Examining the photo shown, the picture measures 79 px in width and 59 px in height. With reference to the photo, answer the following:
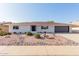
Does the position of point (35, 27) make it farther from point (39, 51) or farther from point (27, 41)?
point (39, 51)

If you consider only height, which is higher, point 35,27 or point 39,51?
point 35,27

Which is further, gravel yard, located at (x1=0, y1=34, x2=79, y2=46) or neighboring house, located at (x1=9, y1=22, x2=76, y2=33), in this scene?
neighboring house, located at (x1=9, y1=22, x2=76, y2=33)

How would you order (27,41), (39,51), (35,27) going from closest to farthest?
(39,51), (27,41), (35,27)

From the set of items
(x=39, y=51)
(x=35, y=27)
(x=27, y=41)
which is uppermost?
(x=35, y=27)

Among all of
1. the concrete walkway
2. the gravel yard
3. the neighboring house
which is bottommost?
the concrete walkway

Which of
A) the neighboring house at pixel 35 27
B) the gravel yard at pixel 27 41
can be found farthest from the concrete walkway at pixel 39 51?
the neighboring house at pixel 35 27

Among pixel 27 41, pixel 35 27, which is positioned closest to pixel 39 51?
pixel 27 41

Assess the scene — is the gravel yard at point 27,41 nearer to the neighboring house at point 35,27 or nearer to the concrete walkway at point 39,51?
the neighboring house at point 35,27

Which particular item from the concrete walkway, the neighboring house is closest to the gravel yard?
the neighboring house

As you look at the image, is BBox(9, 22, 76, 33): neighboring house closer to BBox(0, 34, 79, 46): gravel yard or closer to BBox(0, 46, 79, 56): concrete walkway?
BBox(0, 34, 79, 46): gravel yard

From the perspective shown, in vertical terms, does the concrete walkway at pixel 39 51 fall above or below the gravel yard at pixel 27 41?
below

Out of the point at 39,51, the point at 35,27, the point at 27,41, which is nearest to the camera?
the point at 39,51

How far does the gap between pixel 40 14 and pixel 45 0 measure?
367 centimetres

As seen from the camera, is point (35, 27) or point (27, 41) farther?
point (35, 27)
